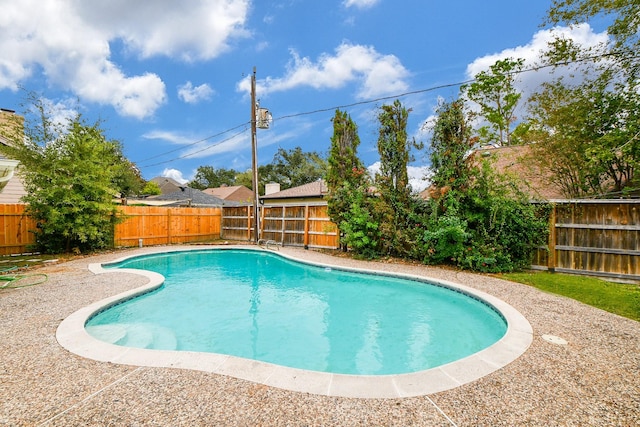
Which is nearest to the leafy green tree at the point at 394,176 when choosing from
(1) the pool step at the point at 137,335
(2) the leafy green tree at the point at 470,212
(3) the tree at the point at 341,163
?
(2) the leafy green tree at the point at 470,212

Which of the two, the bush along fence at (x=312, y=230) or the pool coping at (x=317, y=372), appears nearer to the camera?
the pool coping at (x=317, y=372)

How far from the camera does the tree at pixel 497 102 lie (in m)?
18.3

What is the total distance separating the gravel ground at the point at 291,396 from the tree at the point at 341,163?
750 cm

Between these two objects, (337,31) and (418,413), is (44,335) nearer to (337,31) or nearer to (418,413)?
(418,413)

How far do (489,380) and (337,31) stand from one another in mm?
12813

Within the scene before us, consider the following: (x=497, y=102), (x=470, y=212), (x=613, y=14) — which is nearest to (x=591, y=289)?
(x=470, y=212)

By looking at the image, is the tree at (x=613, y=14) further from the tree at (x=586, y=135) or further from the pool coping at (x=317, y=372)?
the pool coping at (x=317, y=372)

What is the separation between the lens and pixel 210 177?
2116 inches

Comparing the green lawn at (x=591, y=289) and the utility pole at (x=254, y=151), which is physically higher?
the utility pole at (x=254, y=151)

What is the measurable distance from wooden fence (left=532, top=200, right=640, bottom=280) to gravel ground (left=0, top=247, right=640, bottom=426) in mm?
4507

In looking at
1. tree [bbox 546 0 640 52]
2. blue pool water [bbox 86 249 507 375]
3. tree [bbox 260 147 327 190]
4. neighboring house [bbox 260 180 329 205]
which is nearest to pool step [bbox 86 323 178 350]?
blue pool water [bbox 86 249 507 375]

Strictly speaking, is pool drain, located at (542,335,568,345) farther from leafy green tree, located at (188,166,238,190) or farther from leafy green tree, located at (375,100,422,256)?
leafy green tree, located at (188,166,238,190)

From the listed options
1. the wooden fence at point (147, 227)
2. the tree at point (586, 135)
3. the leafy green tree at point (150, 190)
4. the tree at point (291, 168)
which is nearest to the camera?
the tree at point (586, 135)

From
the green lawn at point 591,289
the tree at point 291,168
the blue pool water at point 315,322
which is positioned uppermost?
the tree at point 291,168
